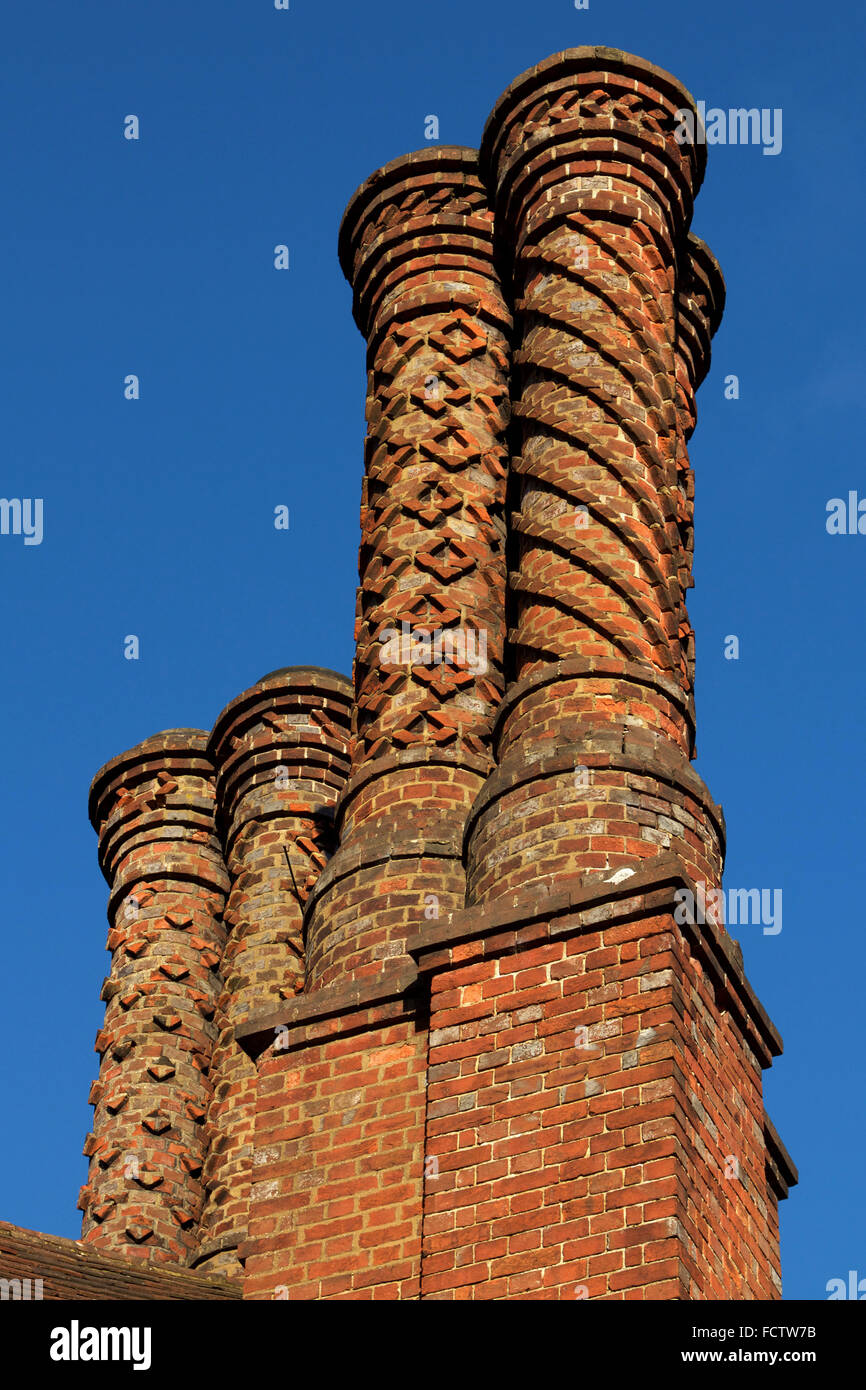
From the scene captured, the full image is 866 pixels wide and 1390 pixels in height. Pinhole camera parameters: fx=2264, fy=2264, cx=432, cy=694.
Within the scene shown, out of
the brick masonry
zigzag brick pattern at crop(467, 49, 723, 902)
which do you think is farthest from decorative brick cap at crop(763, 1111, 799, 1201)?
zigzag brick pattern at crop(467, 49, 723, 902)

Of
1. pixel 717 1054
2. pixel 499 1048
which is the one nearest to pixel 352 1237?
pixel 499 1048

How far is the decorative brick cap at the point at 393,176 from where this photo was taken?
11984 mm

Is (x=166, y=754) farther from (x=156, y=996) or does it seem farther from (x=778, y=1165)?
(x=778, y=1165)

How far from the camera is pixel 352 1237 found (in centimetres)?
832

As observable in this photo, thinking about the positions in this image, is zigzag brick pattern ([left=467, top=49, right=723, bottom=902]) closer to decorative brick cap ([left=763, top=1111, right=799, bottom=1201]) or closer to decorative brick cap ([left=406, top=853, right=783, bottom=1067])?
decorative brick cap ([left=406, top=853, right=783, bottom=1067])

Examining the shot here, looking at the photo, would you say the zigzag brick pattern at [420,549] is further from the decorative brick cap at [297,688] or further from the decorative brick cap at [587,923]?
the decorative brick cap at [297,688]

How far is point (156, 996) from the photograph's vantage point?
44.8ft

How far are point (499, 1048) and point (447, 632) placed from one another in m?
2.54

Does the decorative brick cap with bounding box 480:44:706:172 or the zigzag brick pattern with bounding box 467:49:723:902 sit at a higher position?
the decorative brick cap with bounding box 480:44:706:172

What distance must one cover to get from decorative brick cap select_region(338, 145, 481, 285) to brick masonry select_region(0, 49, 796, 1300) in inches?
0.9

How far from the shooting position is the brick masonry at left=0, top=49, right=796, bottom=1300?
314 inches

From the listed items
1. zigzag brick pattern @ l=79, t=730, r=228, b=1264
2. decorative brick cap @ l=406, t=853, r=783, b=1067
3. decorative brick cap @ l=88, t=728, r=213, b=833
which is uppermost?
decorative brick cap @ l=88, t=728, r=213, b=833

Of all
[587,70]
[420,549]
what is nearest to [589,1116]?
[420,549]
